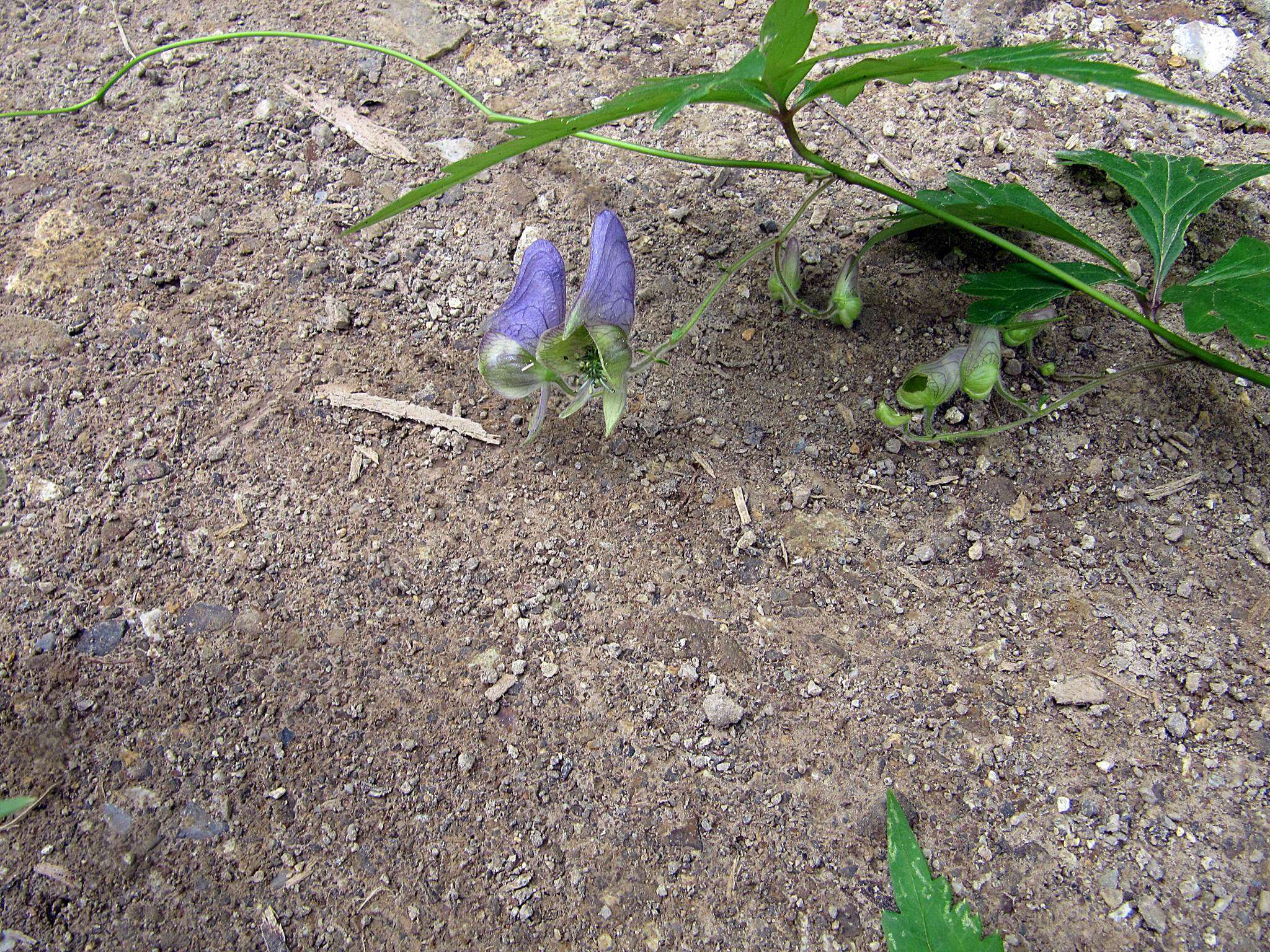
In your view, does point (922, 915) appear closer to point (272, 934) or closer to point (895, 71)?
point (272, 934)

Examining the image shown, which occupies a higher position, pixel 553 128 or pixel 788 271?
pixel 553 128

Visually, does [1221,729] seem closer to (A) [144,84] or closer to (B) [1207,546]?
(B) [1207,546]

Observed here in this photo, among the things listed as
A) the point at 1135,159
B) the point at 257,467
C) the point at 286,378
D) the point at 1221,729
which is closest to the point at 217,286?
the point at 286,378

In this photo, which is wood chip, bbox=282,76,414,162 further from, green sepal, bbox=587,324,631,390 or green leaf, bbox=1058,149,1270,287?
green leaf, bbox=1058,149,1270,287

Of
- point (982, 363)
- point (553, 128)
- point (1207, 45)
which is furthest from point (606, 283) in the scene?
point (1207, 45)

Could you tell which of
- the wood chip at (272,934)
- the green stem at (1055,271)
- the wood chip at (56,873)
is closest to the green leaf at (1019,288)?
the green stem at (1055,271)

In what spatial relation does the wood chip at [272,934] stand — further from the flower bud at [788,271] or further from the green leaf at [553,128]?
the flower bud at [788,271]

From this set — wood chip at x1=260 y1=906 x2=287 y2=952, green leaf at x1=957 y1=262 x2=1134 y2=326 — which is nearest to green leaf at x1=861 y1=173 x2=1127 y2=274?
green leaf at x1=957 y1=262 x2=1134 y2=326

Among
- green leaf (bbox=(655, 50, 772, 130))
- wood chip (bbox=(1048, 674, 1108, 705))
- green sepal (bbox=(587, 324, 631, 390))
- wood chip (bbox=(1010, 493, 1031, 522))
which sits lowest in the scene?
wood chip (bbox=(1048, 674, 1108, 705))
